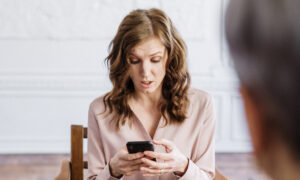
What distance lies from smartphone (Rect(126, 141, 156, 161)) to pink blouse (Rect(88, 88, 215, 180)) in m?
0.28

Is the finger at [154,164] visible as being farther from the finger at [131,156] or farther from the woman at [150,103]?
the woman at [150,103]

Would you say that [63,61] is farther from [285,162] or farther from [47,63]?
[285,162]

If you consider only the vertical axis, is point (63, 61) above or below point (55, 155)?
above

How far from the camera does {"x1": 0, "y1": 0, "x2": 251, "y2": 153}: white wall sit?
4895mm

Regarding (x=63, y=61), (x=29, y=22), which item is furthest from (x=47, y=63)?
(x=29, y=22)

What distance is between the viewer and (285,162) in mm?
296

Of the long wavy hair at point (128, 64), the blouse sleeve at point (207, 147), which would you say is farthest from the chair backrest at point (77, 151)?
the blouse sleeve at point (207, 147)

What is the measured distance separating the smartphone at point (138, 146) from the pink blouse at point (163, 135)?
11.0 inches

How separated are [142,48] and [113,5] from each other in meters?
3.37

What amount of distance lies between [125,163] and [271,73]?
1.28 metres

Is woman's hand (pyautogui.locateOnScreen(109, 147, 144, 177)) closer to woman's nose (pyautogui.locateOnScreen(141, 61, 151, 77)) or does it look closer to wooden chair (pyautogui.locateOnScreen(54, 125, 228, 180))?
wooden chair (pyautogui.locateOnScreen(54, 125, 228, 180))

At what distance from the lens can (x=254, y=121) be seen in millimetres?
314

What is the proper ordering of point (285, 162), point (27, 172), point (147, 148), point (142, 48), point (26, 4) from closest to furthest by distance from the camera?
point (285, 162), point (147, 148), point (142, 48), point (27, 172), point (26, 4)

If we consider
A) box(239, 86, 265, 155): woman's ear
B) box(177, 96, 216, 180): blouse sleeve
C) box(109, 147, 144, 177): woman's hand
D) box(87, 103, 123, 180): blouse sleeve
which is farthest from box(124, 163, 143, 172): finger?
box(239, 86, 265, 155): woman's ear
